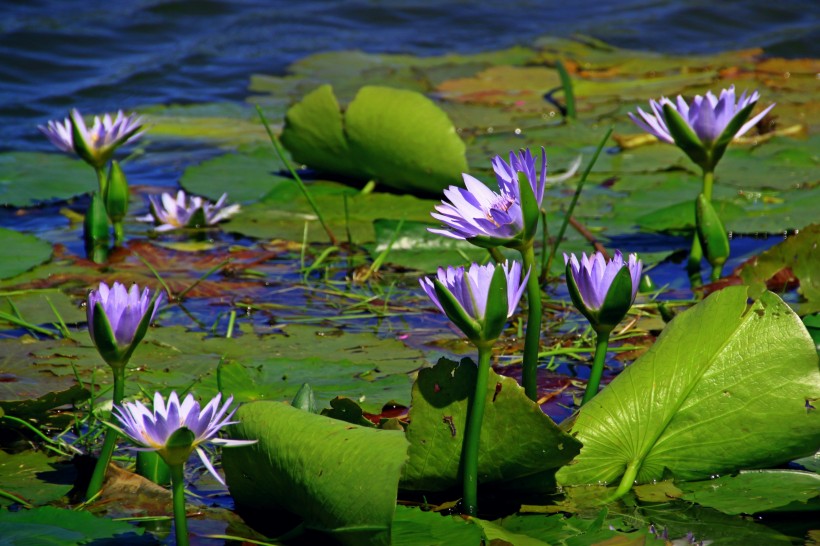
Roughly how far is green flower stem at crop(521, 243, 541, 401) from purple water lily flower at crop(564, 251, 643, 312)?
7 cm

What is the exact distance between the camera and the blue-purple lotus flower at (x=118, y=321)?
144 cm

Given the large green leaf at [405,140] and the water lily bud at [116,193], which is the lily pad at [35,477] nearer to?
the water lily bud at [116,193]

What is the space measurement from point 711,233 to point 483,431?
1.31 m

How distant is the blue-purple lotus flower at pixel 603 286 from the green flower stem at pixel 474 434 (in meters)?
0.22

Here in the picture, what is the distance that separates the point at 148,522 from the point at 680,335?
942 mm

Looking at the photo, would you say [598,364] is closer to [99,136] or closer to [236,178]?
[99,136]

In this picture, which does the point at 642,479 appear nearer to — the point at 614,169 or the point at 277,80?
the point at 614,169

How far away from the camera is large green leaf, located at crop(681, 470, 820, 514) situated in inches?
63.2

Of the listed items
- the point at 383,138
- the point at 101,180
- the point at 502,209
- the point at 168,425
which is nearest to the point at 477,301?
the point at 502,209

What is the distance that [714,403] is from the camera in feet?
5.32

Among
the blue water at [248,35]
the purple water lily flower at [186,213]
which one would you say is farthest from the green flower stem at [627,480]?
the blue water at [248,35]

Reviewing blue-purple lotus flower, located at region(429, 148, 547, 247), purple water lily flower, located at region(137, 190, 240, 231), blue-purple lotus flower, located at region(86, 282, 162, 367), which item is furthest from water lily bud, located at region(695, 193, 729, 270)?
purple water lily flower, located at region(137, 190, 240, 231)

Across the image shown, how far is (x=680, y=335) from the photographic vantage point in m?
1.66

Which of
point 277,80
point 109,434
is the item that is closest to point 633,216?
point 109,434
